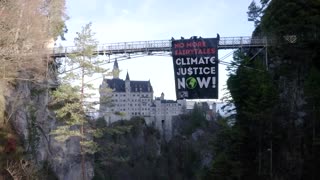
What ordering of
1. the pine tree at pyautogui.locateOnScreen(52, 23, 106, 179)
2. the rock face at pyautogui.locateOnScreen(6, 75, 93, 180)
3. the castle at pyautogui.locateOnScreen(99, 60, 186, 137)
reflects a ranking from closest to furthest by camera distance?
the pine tree at pyautogui.locateOnScreen(52, 23, 106, 179)
the rock face at pyautogui.locateOnScreen(6, 75, 93, 180)
the castle at pyautogui.locateOnScreen(99, 60, 186, 137)

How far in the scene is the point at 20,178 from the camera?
21547 millimetres

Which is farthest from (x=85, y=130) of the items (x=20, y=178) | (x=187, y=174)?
(x=187, y=174)

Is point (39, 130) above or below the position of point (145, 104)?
below

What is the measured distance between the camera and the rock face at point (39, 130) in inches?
1273

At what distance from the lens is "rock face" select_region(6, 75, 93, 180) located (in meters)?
32.3

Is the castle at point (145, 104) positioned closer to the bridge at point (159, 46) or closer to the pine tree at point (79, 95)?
the bridge at point (159, 46)

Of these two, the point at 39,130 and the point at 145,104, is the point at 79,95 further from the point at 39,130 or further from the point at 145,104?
the point at 145,104

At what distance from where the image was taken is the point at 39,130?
3981 cm

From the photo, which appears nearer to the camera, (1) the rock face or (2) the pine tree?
(2) the pine tree

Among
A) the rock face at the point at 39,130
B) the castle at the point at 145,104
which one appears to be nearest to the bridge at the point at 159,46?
the rock face at the point at 39,130

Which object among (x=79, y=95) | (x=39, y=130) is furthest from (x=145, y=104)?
(x=79, y=95)

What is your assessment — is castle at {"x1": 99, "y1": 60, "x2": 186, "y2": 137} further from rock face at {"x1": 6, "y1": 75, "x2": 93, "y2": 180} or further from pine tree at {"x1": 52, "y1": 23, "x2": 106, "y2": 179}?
pine tree at {"x1": 52, "y1": 23, "x2": 106, "y2": 179}

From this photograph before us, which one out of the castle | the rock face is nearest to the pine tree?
the rock face

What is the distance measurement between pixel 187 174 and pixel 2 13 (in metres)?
61.9
